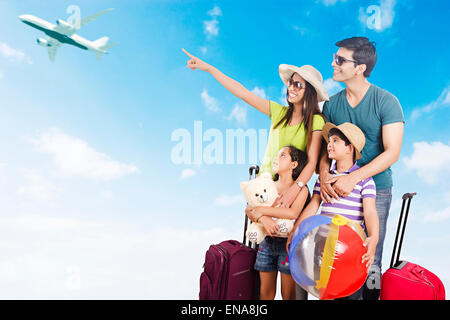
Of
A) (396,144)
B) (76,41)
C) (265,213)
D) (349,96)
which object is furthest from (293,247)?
(76,41)

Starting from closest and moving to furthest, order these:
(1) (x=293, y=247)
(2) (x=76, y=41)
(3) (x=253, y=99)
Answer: (1) (x=293, y=247) → (3) (x=253, y=99) → (2) (x=76, y=41)

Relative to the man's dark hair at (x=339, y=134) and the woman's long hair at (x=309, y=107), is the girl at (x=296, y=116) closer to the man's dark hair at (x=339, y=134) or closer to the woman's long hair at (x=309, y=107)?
the woman's long hair at (x=309, y=107)

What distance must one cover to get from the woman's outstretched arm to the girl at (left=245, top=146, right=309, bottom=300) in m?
0.45

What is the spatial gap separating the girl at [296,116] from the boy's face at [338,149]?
0.16m

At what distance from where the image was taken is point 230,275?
102 inches

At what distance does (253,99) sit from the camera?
2889 mm

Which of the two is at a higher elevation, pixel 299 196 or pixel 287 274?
pixel 299 196

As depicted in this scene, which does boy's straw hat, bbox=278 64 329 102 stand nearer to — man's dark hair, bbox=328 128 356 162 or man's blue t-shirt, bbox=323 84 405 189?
man's blue t-shirt, bbox=323 84 405 189

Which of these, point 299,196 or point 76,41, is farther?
point 76,41

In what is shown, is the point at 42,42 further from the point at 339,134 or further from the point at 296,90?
the point at 339,134

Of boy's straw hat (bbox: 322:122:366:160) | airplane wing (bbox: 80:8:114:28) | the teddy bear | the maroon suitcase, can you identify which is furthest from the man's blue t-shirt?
airplane wing (bbox: 80:8:114:28)

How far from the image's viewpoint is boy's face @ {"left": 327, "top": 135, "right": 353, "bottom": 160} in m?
2.41

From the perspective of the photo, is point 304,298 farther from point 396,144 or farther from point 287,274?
point 396,144
